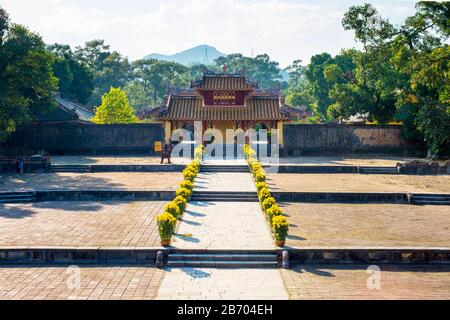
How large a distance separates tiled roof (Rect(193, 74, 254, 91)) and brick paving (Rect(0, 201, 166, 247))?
59.7 ft

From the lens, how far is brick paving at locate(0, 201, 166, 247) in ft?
42.8

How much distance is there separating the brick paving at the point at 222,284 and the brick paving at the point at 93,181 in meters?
9.56

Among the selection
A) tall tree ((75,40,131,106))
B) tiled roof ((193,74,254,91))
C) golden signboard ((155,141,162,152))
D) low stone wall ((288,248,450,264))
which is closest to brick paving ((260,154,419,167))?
tiled roof ((193,74,254,91))

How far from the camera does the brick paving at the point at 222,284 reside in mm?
9742

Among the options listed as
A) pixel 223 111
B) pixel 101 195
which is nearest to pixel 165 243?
pixel 101 195

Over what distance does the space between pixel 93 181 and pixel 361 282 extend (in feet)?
53.7

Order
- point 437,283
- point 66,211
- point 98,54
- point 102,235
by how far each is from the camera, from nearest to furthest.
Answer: point 437,283
point 102,235
point 66,211
point 98,54

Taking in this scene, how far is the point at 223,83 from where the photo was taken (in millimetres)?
35938

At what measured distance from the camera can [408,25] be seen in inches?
1270

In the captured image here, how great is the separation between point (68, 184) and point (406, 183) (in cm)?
1730

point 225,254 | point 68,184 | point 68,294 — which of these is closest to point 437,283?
point 225,254

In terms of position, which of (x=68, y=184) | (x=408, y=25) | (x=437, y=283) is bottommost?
(x=437, y=283)

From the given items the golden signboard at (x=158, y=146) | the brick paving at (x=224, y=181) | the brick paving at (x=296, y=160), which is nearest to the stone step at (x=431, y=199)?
the brick paving at (x=224, y=181)

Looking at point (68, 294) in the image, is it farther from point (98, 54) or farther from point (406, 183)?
point (98, 54)
